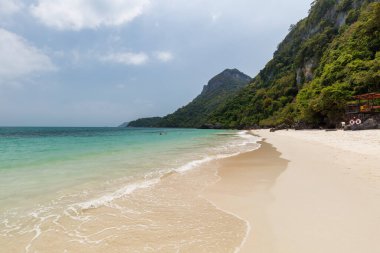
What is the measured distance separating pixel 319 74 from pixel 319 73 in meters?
0.50

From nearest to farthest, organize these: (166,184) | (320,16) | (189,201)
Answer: (189,201), (166,184), (320,16)

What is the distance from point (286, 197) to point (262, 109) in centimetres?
10188

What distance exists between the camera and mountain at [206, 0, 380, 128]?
1702 inches

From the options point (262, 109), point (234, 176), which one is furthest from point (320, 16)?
point (234, 176)

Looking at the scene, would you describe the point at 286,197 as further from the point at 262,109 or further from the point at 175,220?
the point at 262,109

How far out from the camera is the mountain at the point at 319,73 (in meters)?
43.2

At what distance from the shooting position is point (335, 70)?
52031mm

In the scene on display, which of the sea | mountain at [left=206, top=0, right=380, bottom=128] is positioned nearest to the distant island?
mountain at [left=206, top=0, right=380, bottom=128]

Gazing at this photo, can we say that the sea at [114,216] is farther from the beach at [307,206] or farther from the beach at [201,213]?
the beach at [307,206]

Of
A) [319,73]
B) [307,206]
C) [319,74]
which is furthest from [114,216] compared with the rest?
[319,73]

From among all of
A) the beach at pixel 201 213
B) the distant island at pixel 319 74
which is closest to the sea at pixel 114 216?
the beach at pixel 201 213

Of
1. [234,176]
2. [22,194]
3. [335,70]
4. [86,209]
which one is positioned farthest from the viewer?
[335,70]

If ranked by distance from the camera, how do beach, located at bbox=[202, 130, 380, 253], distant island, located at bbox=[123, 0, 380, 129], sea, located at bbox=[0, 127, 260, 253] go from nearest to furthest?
→ 1. beach, located at bbox=[202, 130, 380, 253]
2. sea, located at bbox=[0, 127, 260, 253]
3. distant island, located at bbox=[123, 0, 380, 129]

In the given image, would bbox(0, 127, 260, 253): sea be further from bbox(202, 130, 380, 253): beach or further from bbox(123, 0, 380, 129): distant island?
bbox(123, 0, 380, 129): distant island
